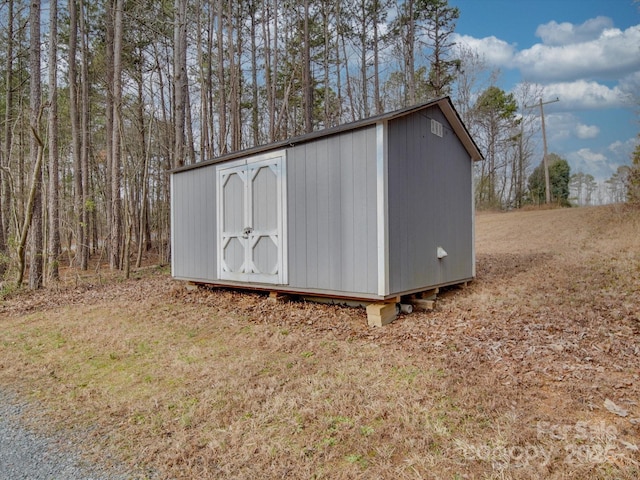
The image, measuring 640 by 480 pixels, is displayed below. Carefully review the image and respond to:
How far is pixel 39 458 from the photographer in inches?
91.0

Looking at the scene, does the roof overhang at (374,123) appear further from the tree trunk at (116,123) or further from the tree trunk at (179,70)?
the tree trunk at (116,123)

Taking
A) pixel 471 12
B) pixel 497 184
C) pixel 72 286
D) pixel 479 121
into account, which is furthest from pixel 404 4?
pixel 72 286

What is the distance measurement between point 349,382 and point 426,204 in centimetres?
322

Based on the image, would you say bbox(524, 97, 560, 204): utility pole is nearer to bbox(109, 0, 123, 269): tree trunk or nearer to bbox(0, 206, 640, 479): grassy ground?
bbox(0, 206, 640, 479): grassy ground

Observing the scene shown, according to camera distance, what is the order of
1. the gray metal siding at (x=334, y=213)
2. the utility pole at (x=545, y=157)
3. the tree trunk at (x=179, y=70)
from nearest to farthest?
the gray metal siding at (x=334, y=213) < the tree trunk at (x=179, y=70) < the utility pole at (x=545, y=157)

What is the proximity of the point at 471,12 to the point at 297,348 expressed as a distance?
17.0 metres

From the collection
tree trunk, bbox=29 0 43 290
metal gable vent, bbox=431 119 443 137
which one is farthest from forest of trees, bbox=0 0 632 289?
metal gable vent, bbox=431 119 443 137

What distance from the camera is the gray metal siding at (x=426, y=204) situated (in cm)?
483

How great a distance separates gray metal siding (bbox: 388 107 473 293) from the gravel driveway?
134 inches

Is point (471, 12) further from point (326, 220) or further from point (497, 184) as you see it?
point (326, 220)

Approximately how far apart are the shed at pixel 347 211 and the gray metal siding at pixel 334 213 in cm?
1

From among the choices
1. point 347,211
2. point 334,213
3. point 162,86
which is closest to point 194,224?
point 334,213

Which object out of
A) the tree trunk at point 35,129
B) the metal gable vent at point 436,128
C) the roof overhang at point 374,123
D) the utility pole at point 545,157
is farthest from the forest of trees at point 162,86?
the metal gable vent at point 436,128

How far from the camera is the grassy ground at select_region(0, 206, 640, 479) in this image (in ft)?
7.00
